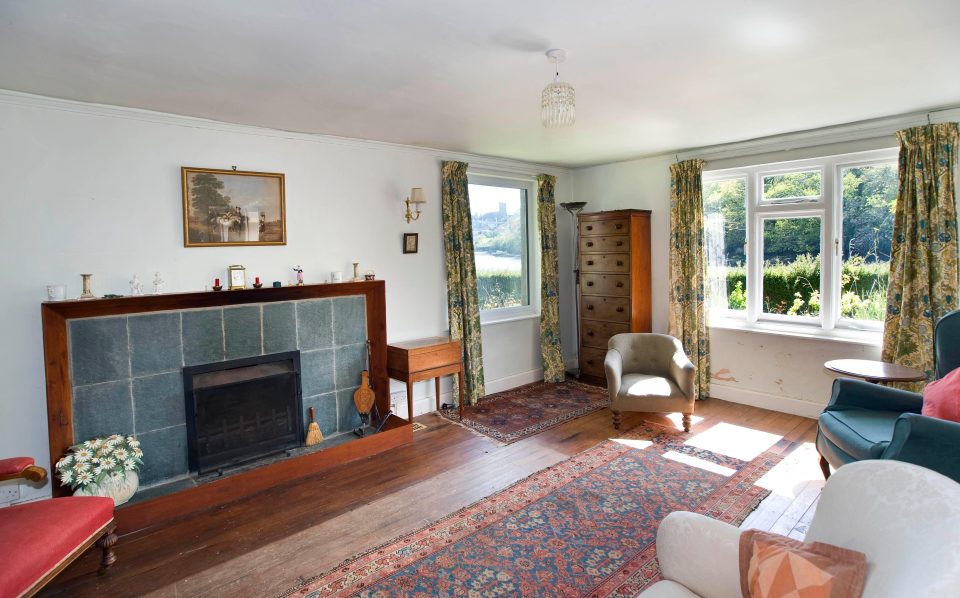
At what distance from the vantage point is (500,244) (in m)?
5.62

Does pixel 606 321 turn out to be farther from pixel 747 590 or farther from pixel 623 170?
pixel 747 590

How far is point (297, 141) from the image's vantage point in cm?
394

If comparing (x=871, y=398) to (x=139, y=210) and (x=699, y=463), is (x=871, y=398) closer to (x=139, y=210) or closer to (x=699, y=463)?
(x=699, y=463)

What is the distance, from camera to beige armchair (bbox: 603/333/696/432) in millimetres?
4109

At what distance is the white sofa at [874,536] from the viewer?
1138 millimetres

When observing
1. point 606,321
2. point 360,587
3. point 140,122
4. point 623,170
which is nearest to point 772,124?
point 623,170

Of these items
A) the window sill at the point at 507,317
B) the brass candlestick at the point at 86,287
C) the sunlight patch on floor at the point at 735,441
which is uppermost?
the brass candlestick at the point at 86,287

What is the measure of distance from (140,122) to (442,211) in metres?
2.47

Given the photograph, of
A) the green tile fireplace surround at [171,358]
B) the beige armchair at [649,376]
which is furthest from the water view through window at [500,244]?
the green tile fireplace surround at [171,358]

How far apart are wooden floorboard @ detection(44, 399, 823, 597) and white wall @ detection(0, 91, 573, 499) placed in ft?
3.10

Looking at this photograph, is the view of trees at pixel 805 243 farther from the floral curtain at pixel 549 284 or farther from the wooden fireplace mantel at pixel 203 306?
the wooden fireplace mantel at pixel 203 306

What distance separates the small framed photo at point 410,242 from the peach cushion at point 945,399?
3685mm

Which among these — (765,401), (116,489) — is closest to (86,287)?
(116,489)

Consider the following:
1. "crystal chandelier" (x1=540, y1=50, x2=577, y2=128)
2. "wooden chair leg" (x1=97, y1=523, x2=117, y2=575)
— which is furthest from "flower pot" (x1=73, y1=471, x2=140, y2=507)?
"crystal chandelier" (x1=540, y1=50, x2=577, y2=128)
